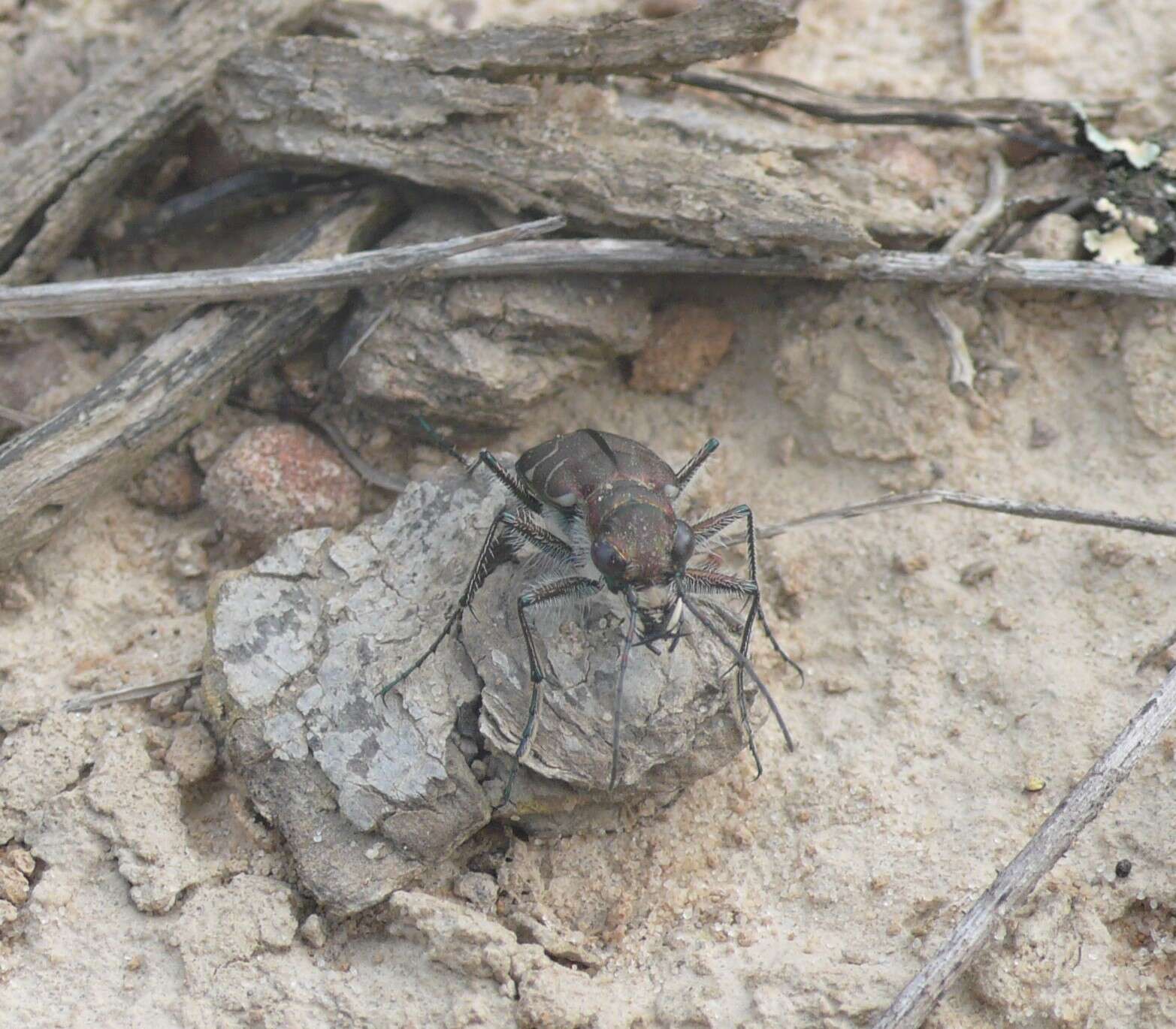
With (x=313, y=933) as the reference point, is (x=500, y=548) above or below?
above

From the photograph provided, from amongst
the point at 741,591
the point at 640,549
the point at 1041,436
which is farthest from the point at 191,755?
the point at 1041,436

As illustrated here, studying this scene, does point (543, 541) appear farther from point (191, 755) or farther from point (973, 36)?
point (973, 36)

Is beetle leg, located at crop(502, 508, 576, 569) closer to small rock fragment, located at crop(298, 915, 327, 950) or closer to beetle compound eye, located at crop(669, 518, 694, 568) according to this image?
beetle compound eye, located at crop(669, 518, 694, 568)

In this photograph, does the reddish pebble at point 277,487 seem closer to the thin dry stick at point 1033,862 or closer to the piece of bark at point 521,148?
the piece of bark at point 521,148

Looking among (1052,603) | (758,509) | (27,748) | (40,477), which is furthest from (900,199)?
(27,748)

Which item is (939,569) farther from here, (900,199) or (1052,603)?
(900,199)

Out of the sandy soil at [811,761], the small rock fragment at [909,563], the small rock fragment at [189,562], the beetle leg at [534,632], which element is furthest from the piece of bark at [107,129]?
the small rock fragment at [909,563]

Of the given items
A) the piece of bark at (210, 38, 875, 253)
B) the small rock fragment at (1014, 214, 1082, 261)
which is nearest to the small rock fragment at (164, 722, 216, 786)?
the piece of bark at (210, 38, 875, 253)
